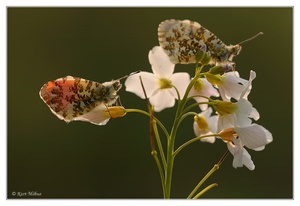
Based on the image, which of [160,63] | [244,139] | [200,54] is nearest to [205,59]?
[200,54]

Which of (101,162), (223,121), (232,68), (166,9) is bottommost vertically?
(101,162)

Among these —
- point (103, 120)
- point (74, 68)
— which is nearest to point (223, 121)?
point (103, 120)

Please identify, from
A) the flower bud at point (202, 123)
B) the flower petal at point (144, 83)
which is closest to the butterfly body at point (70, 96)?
the flower petal at point (144, 83)

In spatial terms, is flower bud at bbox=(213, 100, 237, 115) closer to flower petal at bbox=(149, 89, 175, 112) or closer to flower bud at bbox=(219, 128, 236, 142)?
flower bud at bbox=(219, 128, 236, 142)

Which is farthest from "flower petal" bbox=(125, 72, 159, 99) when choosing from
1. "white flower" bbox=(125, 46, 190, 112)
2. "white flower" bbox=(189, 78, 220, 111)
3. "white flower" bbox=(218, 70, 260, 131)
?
"white flower" bbox=(218, 70, 260, 131)

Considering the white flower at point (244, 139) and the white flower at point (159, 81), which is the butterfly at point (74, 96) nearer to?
the white flower at point (159, 81)

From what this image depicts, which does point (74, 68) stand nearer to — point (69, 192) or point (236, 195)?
point (69, 192)

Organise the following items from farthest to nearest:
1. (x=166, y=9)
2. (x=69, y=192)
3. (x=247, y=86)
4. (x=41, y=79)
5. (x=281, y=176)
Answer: (x=166, y=9)
(x=41, y=79)
(x=281, y=176)
(x=69, y=192)
(x=247, y=86)
